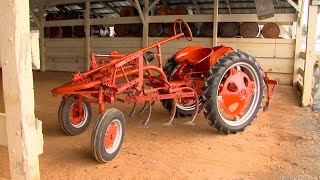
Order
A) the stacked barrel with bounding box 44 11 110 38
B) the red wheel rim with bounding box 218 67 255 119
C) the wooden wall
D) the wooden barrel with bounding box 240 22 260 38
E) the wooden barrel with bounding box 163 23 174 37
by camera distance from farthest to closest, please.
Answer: the stacked barrel with bounding box 44 11 110 38
the wooden barrel with bounding box 163 23 174 37
the wooden barrel with bounding box 240 22 260 38
the wooden wall
the red wheel rim with bounding box 218 67 255 119

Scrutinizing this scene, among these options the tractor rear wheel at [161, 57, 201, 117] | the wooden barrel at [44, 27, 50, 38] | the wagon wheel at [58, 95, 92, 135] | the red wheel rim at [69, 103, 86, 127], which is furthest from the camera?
the wooden barrel at [44, 27, 50, 38]

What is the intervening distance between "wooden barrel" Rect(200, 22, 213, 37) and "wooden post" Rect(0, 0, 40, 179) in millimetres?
6840

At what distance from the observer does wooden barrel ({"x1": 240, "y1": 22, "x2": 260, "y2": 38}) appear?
7.40 meters

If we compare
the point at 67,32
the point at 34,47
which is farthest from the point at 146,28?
A: the point at 34,47

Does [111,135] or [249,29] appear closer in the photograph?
[111,135]

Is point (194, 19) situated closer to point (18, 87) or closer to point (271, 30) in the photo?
point (271, 30)

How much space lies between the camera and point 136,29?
29.7ft

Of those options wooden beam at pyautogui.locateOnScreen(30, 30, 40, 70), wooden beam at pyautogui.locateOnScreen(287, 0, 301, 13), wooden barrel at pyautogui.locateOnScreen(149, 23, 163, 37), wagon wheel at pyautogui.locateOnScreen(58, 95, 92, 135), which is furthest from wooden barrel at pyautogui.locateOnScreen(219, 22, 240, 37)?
wooden beam at pyautogui.locateOnScreen(30, 30, 40, 70)

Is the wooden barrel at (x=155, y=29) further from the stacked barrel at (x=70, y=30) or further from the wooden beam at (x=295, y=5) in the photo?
the wooden beam at (x=295, y=5)

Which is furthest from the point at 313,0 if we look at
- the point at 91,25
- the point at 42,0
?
the point at 42,0

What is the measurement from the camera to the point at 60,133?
356cm

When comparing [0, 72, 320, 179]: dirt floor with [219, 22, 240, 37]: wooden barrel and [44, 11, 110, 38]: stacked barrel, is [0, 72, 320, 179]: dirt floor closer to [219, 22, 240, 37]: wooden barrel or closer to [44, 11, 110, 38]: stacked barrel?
[219, 22, 240, 37]: wooden barrel

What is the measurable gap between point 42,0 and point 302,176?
9.96 meters

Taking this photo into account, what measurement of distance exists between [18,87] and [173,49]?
276 inches
